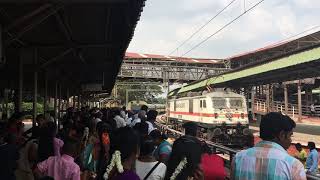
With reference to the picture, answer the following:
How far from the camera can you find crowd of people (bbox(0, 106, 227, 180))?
374cm

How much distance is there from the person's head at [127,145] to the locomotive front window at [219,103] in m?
24.7

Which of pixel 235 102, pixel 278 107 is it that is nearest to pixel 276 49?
pixel 278 107

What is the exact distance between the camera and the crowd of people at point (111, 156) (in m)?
3.74

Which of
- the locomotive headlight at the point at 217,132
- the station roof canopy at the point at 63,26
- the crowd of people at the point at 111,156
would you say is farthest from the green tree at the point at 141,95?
the crowd of people at the point at 111,156

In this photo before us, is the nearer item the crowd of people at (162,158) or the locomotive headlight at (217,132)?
the crowd of people at (162,158)

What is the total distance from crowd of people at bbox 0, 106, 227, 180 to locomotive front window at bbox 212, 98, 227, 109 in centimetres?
1977

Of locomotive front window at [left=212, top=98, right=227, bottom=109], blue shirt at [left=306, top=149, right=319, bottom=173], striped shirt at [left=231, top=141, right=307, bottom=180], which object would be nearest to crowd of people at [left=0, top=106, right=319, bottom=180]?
striped shirt at [left=231, top=141, right=307, bottom=180]

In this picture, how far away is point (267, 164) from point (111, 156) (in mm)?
1197

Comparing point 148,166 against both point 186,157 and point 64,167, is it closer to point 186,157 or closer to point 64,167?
point 186,157

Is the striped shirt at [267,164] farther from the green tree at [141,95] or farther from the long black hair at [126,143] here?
the green tree at [141,95]

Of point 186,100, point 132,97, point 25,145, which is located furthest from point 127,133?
point 132,97

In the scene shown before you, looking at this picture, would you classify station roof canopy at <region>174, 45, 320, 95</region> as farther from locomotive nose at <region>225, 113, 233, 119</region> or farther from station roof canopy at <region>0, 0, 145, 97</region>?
station roof canopy at <region>0, 0, 145, 97</region>

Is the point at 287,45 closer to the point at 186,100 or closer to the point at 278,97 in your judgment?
the point at 278,97

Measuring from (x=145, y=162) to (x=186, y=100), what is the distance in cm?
3134
